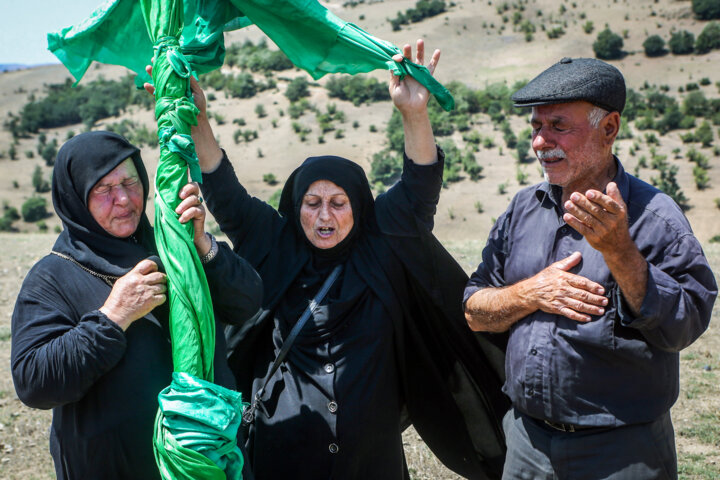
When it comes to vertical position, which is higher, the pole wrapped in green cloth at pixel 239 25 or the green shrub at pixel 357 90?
the green shrub at pixel 357 90

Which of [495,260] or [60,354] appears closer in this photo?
[60,354]

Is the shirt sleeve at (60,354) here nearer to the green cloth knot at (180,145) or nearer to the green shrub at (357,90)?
the green cloth knot at (180,145)

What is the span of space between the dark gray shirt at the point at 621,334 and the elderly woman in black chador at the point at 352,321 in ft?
2.21

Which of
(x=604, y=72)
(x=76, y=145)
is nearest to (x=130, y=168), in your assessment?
(x=76, y=145)

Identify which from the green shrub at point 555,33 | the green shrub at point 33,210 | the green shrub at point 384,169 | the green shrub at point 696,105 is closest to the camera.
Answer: the green shrub at point 384,169

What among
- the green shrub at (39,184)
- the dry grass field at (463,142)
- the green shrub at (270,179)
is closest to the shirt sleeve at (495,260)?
the dry grass field at (463,142)

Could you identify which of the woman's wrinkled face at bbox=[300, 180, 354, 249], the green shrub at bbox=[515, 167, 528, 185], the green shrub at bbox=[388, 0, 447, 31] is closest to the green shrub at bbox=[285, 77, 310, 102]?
the green shrub at bbox=[388, 0, 447, 31]

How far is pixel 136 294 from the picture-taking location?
8.43 ft

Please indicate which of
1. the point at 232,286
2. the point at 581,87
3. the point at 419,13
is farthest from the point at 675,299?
the point at 419,13

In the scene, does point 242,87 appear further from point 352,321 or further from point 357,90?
point 352,321

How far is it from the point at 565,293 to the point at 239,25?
213 cm

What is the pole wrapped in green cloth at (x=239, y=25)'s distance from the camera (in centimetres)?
328

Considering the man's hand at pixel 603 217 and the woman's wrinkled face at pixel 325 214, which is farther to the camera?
the woman's wrinkled face at pixel 325 214

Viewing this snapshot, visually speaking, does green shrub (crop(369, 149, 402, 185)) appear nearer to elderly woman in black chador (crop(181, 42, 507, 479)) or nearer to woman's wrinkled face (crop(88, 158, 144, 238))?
elderly woman in black chador (crop(181, 42, 507, 479))
